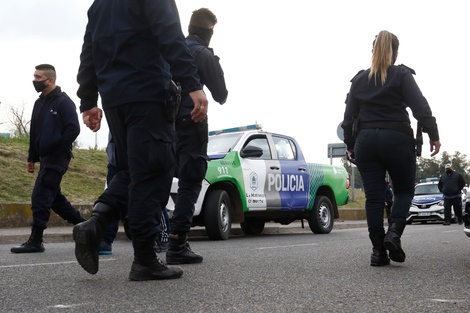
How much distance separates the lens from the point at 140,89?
4.00m

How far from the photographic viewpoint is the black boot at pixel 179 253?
5.33 metres

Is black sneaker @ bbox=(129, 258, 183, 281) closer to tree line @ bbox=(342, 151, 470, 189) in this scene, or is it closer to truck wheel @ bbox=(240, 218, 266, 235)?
truck wheel @ bbox=(240, 218, 266, 235)

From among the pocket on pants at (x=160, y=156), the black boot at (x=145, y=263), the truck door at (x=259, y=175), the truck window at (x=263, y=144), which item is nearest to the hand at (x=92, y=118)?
the pocket on pants at (x=160, y=156)

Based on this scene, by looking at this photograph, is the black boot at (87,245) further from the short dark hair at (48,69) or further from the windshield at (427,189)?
the windshield at (427,189)

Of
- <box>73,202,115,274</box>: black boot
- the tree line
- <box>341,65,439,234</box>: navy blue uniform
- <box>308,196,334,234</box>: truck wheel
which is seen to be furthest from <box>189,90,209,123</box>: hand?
the tree line

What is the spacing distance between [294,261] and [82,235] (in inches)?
88.0

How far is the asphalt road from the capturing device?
A: 327cm

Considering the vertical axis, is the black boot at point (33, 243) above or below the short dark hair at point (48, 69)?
below

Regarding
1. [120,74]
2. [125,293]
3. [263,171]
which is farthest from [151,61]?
[263,171]

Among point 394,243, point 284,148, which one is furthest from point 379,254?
point 284,148

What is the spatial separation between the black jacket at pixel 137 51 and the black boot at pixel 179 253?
1580 millimetres

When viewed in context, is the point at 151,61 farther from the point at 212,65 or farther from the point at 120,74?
the point at 212,65

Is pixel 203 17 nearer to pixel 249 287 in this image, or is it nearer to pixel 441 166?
pixel 249 287

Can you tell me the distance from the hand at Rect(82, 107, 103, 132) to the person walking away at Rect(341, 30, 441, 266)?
218 cm
